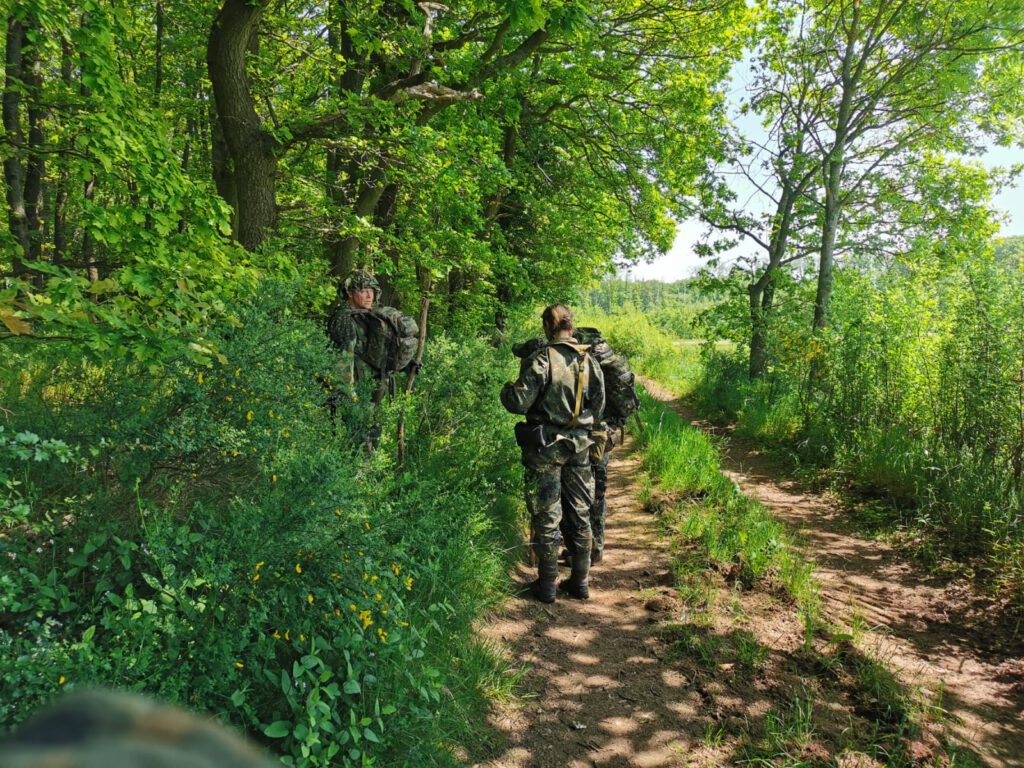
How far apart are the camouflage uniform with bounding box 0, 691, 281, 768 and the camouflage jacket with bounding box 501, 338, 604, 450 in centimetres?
430

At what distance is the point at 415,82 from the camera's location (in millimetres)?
6387

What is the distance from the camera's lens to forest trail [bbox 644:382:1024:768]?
11.1 ft

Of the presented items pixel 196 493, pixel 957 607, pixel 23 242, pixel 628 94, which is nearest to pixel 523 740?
pixel 196 493

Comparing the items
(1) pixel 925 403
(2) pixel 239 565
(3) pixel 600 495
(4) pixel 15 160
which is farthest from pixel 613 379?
(4) pixel 15 160

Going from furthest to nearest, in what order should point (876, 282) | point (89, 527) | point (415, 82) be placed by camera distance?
point (876, 282) → point (415, 82) → point (89, 527)

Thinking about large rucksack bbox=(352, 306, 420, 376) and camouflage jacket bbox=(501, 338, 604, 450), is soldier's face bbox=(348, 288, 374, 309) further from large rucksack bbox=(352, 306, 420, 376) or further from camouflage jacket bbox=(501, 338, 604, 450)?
camouflage jacket bbox=(501, 338, 604, 450)

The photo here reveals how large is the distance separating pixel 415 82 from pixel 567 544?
17.3ft

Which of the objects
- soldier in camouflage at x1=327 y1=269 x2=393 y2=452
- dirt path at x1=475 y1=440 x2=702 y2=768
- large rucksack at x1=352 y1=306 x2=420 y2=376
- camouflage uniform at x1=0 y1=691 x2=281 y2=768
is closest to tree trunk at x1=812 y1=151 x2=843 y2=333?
dirt path at x1=475 y1=440 x2=702 y2=768

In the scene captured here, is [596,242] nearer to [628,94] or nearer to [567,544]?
[628,94]

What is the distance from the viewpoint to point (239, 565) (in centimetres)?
247

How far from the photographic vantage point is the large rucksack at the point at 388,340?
594 cm

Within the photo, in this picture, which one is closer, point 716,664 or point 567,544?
point 716,664

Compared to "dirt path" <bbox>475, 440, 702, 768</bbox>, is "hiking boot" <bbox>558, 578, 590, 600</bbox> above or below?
above

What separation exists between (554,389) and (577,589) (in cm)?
174
